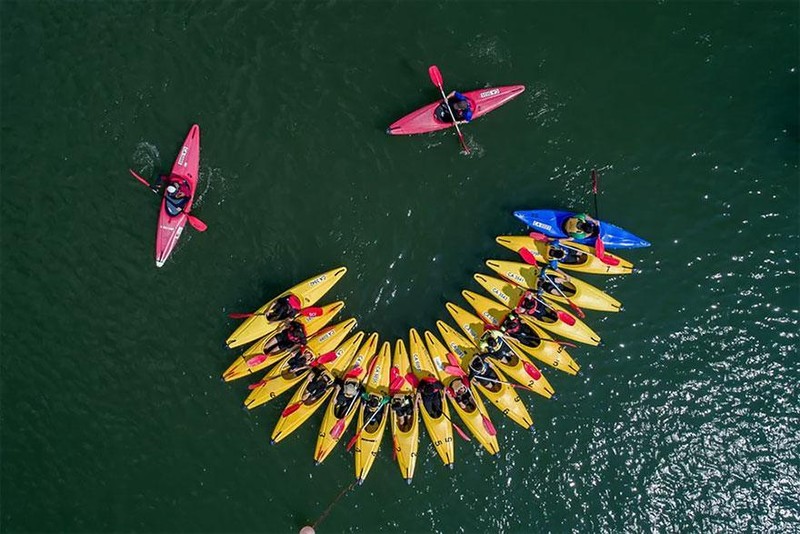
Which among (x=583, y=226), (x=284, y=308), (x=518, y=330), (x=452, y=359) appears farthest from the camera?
(x=452, y=359)

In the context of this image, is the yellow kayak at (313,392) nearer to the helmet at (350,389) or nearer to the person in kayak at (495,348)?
the helmet at (350,389)

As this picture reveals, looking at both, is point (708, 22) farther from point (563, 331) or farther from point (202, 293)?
point (202, 293)

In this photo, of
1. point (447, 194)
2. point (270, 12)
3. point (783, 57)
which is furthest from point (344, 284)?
point (783, 57)

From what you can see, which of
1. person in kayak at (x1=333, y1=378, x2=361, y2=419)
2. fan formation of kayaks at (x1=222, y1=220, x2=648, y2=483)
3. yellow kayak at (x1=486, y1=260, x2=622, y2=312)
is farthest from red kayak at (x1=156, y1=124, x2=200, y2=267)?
yellow kayak at (x1=486, y1=260, x2=622, y2=312)

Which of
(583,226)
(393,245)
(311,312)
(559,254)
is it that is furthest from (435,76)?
(311,312)

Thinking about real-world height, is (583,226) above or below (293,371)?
below

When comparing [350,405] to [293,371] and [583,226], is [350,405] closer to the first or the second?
[293,371]
